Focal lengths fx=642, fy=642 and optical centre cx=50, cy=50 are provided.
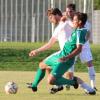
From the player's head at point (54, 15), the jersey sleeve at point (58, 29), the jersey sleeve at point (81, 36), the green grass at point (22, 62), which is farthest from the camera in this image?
the green grass at point (22, 62)

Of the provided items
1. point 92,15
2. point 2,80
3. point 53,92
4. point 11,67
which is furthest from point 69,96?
point 92,15

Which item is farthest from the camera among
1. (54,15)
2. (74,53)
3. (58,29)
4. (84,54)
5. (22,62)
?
(22,62)

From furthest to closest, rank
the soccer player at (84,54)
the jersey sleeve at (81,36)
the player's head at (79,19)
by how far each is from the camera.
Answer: the soccer player at (84,54) → the jersey sleeve at (81,36) → the player's head at (79,19)

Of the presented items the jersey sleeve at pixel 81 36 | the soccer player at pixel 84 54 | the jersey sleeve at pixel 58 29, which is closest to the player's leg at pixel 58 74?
the jersey sleeve at pixel 81 36

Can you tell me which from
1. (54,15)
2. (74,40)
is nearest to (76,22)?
(74,40)

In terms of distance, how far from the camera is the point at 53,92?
12.8m

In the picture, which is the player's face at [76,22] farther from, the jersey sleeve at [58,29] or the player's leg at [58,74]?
the jersey sleeve at [58,29]

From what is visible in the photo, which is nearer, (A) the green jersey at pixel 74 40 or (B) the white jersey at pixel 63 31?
(A) the green jersey at pixel 74 40

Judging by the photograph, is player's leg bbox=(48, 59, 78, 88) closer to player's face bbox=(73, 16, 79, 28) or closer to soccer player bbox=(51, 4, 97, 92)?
player's face bbox=(73, 16, 79, 28)

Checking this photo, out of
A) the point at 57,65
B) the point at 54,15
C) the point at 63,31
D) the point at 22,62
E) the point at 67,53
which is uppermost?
the point at 54,15

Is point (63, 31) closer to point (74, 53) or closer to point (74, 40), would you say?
point (74, 40)

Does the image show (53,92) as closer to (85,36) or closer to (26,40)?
(85,36)

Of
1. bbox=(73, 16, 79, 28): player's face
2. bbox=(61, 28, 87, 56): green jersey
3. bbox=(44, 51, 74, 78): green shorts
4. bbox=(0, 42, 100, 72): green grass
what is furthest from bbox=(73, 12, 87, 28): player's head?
bbox=(0, 42, 100, 72): green grass

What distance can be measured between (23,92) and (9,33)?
188 ft
